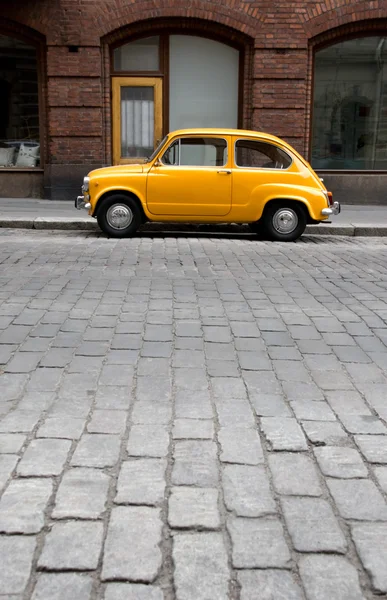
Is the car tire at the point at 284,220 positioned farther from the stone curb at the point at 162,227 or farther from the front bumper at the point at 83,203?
the front bumper at the point at 83,203

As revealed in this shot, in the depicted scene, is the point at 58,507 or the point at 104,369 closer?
the point at 58,507

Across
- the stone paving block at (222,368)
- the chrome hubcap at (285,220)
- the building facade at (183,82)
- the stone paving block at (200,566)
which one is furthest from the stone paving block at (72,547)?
the building facade at (183,82)

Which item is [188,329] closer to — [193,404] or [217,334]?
[217,334]

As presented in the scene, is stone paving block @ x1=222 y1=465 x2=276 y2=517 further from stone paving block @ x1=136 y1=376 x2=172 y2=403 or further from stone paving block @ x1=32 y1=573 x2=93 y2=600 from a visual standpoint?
stone paving block @ x1=136 y1=376 x2=172 y2=403

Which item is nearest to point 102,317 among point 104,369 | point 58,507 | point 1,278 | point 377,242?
point 104,369

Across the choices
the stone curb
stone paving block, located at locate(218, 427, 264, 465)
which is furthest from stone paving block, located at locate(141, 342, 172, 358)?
the stone curb

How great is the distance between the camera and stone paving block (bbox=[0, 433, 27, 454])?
317 cm

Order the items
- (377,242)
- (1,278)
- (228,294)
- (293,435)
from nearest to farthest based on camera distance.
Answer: (293,435) → (228,294) → (1,278) → (377,242)

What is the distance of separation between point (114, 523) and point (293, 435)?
1.13 metres

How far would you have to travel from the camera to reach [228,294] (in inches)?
269

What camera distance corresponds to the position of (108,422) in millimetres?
3520

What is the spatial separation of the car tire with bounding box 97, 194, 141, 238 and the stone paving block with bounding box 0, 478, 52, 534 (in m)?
8.62

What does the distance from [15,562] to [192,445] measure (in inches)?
44.0

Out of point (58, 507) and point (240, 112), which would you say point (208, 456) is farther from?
point (240, 112)
